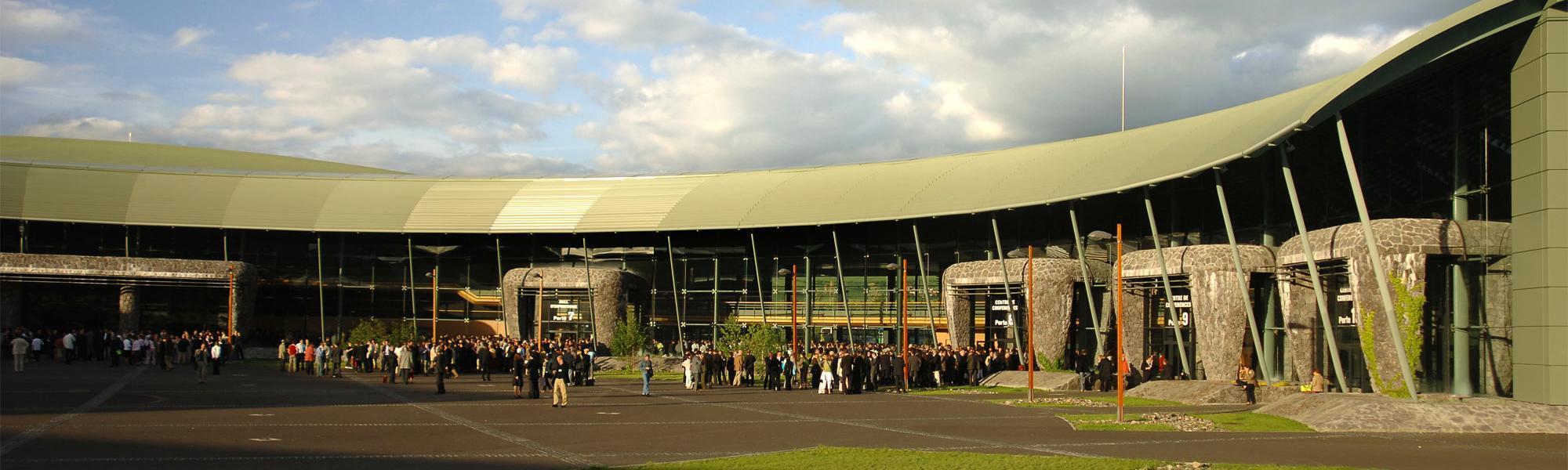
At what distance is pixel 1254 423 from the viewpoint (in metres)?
26.2

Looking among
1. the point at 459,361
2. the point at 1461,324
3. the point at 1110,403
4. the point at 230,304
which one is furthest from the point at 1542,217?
the point at 230,304

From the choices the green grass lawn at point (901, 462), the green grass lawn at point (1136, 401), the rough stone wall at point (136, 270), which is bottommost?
the green grass lawn at point (1136, 401)

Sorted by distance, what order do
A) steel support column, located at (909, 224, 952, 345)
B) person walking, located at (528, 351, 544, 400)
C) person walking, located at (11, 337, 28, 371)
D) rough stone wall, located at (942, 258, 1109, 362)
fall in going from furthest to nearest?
steel support column, located at (909, 224, 952, 345)
rough stone wall, located at (942, 258, 1109, 362)
person walking, located at (11, 337, 28, 371)
person walking, located at (528, 351, 544, 400)

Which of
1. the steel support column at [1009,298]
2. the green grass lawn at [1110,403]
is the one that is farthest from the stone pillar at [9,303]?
the green grass lawn at [1110,403]

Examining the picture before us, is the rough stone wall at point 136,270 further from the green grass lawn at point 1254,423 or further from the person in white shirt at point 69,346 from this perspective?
the green grass lawn at point 1254,423

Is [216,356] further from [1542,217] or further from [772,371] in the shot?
[1542,217]

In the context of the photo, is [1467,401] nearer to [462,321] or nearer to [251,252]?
[462,321]

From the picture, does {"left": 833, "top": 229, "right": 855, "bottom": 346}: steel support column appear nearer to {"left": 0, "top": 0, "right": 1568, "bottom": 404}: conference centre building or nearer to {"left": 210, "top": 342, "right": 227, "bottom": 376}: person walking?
{"left": 0, "top": 0, "right": 1568, "bottom": 404}: conference centre building

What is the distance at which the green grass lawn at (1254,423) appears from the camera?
25.0 m

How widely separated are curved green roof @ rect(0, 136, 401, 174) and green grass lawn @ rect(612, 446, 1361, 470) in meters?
61.5

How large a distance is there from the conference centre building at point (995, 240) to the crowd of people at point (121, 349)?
5229 millimetres

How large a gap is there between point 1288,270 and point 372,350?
32621 millimetres

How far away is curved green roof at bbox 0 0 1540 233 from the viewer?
49.3 m

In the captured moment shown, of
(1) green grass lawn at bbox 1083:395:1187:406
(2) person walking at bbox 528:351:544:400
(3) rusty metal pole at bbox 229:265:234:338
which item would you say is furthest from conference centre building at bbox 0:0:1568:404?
(2) person walking at bbox 528:351:544:400
